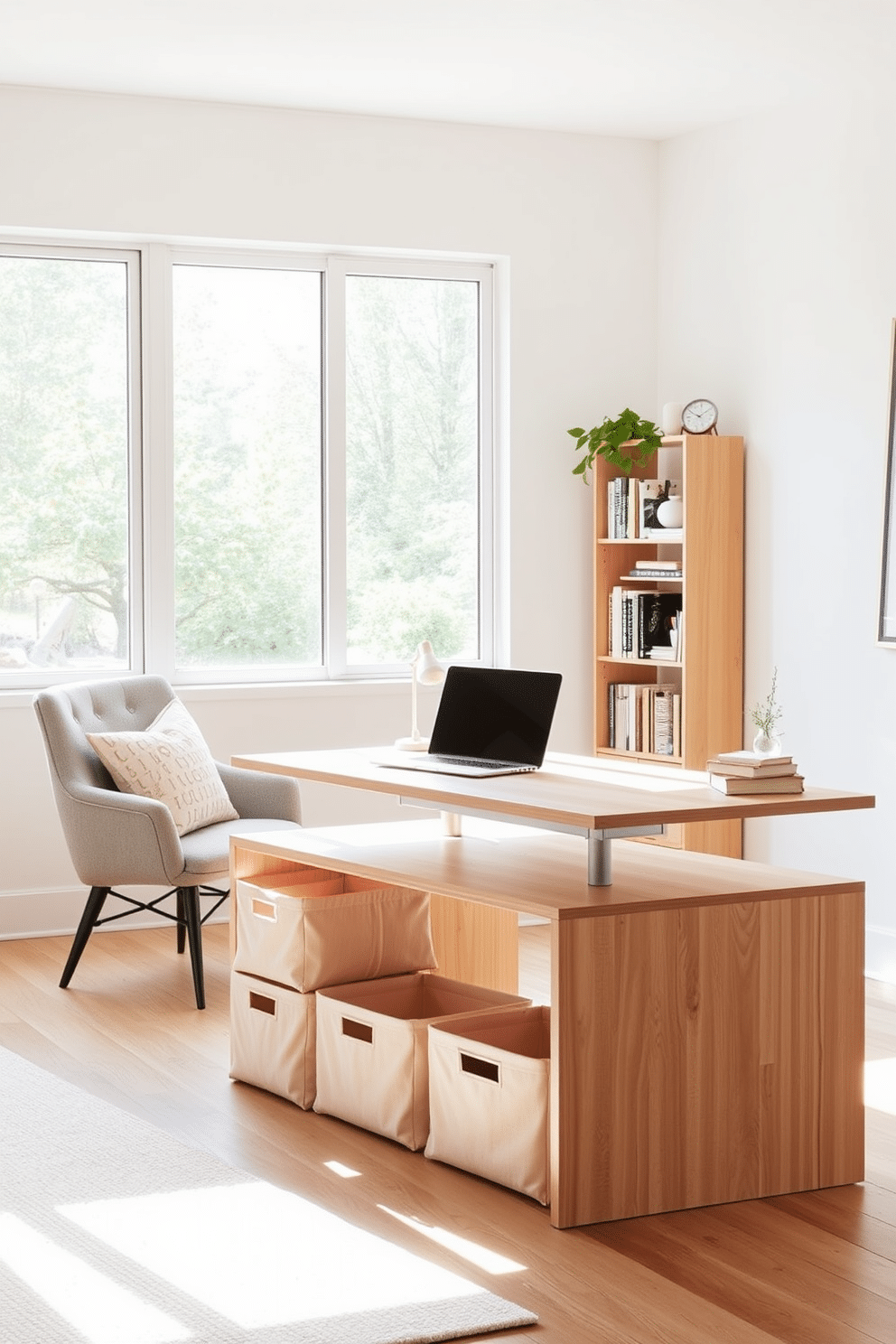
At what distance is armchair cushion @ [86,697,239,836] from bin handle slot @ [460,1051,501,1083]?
1867 mm

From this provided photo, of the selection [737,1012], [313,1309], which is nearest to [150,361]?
[737,1012]

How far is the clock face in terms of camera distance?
6.11 meters

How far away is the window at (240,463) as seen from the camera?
5953 mm

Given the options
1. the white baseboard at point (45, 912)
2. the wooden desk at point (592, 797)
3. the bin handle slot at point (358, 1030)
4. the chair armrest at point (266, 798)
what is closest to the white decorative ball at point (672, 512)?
the chair armrest at point (266, 798)

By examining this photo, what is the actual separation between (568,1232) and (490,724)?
123 cm

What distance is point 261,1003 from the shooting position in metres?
4.07

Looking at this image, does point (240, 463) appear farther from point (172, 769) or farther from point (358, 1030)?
point (358, 1030)

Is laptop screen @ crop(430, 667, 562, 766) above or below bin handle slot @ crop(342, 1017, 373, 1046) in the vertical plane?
above

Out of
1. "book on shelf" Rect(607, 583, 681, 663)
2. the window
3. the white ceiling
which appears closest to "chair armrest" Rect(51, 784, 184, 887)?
the window

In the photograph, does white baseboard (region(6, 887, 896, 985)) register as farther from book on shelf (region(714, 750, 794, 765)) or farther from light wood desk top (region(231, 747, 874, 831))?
book on shelf (region(714, 750, 794, 765))

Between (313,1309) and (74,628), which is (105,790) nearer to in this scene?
(74,628)

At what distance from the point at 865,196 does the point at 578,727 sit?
2254mm

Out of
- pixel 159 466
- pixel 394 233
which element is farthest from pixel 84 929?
pixel 394 233

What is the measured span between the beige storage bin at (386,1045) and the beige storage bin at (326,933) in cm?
6
